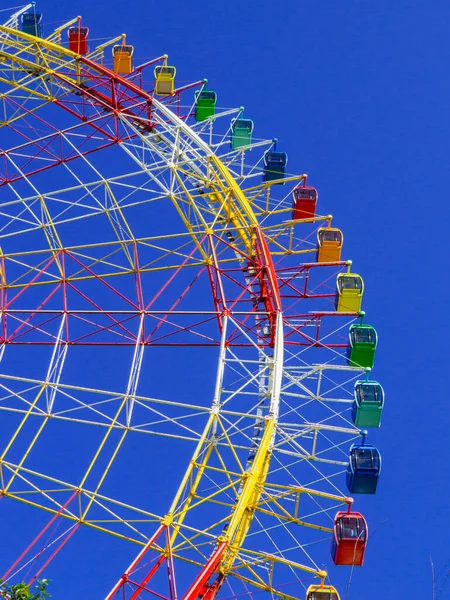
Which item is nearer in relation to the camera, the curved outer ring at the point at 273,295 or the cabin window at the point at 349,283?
the curved outer ring at the point at 273,295

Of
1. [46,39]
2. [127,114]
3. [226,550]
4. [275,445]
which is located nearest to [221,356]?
[275,445]

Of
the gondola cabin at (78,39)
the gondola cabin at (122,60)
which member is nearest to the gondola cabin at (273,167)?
the gondola cabin at (122,60)

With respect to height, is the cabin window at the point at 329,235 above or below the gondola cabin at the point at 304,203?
below

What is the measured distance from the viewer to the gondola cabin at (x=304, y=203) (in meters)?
51.8

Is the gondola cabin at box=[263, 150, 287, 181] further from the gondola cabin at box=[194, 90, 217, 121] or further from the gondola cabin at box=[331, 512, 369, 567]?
the gondola cabin at box=[331, 512, 369, 567]

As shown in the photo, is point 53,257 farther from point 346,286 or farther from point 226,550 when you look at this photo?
point 226,550

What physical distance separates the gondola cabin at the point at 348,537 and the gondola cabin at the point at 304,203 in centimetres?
1383

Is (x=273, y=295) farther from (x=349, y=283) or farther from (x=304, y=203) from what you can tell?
(x=304, y=203)

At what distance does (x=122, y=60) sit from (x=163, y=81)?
1777mm

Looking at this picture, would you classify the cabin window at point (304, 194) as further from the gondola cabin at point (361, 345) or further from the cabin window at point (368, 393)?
the cabin window at point (368, 393)

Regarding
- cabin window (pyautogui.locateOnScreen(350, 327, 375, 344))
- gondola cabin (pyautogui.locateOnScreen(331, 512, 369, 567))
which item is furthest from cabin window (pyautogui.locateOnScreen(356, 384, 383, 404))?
gondola cabin (pyautogui.locateOnScreen(331, 512, 369, 567))

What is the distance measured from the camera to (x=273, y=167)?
2087 inches

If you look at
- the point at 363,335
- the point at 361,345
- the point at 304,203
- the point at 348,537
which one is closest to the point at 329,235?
the point at 304,203

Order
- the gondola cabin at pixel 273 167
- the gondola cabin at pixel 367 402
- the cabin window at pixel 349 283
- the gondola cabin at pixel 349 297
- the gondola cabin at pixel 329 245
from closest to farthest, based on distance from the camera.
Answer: the gondola cabin at pixel 367 402
the gondola cabin at pixel 349 297
the cabin window at pixel 349 283
the gondola cabin at pixel 329 245
the gondola cabin at pixel 273 167
